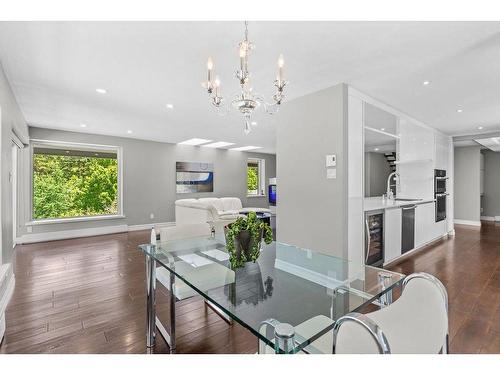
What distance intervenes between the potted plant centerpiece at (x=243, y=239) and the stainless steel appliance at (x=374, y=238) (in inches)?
84.7

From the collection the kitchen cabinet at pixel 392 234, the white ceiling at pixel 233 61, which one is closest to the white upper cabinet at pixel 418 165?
the white ceiling at pixel 233 61

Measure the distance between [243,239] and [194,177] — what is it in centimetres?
653

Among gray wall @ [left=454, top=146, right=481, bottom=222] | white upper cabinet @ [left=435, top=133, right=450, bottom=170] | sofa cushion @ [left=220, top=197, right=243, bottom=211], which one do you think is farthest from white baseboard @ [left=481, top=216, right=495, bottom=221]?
sofa cushion @ [left=220, top=197, right=243, bottom=211]

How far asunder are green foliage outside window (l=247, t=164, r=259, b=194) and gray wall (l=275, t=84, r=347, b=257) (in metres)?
5.71

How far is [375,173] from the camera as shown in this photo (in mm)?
7844

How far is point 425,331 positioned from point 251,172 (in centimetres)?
893

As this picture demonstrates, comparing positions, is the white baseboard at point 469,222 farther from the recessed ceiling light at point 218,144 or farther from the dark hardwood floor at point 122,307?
the recessed ceiling light at point 218,144

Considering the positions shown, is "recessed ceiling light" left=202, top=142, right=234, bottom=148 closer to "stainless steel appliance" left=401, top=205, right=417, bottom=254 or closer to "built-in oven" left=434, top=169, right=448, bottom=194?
"stainless steel appliance" left=401, top=205, right=417, bottom=254

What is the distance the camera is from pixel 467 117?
4562 millimetres

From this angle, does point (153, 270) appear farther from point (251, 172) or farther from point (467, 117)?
point (251, 172)

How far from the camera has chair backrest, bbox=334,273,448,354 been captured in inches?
22.3

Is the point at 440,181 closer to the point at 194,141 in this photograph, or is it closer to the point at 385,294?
the point at 385,294
